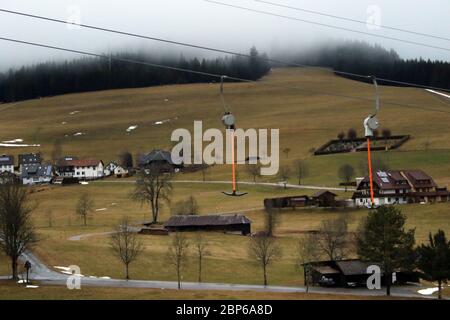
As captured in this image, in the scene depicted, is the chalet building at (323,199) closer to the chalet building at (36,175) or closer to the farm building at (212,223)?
the farm building at (212,223)

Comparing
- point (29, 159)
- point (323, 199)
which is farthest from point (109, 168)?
point (323, 199)

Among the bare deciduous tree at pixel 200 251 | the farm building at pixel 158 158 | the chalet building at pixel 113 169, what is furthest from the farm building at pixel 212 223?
the chalet building at pixel 113 169

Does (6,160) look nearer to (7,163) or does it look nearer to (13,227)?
(7,163)

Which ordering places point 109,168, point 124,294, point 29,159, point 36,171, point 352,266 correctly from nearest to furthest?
point 124,294 < point 352,266 < point 36,171 < point 109,168 < point 29,159

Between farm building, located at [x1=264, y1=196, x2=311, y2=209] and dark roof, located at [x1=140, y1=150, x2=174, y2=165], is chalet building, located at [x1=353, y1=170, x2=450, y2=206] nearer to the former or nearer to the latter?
farm building, located at [x1=264, y1=196, x2=311, y2=209]
